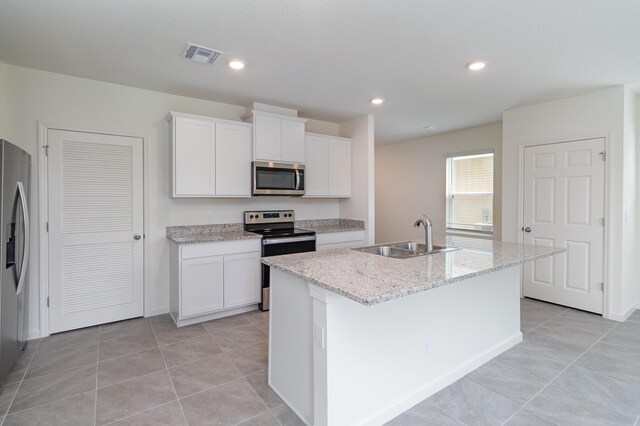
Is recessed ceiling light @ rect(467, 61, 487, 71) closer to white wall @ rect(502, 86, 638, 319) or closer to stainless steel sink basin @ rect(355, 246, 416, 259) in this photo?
white wall @ rect(502, 86, 638, 319)

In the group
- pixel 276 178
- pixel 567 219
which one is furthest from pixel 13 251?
pixel 567 219

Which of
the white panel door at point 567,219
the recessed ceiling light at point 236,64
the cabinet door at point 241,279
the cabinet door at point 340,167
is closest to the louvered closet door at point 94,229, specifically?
the cabinet door at point 241,279

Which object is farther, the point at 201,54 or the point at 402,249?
the point at 402,249

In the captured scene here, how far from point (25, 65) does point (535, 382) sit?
493 centimetres

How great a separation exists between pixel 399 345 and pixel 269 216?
2.72m

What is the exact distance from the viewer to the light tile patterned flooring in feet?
6.34

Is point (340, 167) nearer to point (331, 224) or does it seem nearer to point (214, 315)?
point (331, 224)

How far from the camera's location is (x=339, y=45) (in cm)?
250

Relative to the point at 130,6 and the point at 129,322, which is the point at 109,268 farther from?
the point at 130,6

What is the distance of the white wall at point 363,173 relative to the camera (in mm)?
4586

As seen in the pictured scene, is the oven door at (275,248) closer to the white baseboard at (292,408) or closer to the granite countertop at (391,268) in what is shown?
the granite countertop at (391,268)

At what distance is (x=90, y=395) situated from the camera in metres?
2.15

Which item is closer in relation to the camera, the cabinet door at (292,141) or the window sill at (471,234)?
the cabinet door at (292,141)

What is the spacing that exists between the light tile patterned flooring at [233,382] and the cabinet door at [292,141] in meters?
2.13
